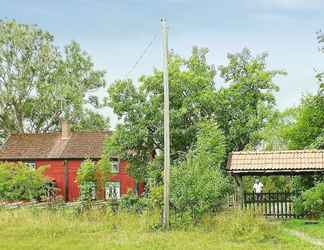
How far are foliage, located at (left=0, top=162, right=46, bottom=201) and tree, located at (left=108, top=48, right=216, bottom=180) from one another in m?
7.24

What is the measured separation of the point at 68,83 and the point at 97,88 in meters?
3.31

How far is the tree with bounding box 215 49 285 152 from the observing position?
1359 inches

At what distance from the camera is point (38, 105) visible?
52.2 meters

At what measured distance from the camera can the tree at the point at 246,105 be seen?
3453 cm

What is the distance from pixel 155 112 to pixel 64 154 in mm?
17266

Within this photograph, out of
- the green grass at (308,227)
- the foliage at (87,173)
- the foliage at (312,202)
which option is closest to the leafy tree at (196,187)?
the green grass at (308,227)

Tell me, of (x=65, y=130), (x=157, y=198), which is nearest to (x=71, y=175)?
(x=65, y=130)

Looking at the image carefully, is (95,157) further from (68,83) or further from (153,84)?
(153,84)

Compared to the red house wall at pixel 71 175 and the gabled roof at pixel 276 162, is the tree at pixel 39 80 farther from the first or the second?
the gabled roof at pixel 276 162

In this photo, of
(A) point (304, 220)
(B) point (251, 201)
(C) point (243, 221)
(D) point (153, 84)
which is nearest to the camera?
(C) point (243, 221)

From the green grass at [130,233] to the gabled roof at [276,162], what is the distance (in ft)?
14.7

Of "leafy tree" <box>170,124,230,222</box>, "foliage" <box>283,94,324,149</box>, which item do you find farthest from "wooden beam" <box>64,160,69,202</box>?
"leafy tree" <box>170,124,230,222</box>

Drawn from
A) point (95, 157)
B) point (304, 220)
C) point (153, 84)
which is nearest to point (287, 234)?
point (304, 220)

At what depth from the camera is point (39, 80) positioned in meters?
52.4
